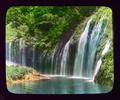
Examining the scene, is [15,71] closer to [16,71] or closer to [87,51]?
[16,71]

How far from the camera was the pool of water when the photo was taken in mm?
2137

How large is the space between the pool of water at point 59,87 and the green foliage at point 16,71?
0.05 m

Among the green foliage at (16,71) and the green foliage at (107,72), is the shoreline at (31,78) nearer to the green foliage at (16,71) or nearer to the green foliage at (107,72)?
the green foliage at (16,71)

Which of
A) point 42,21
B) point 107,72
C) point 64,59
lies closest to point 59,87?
point 64,59

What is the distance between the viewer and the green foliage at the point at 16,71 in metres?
2.13

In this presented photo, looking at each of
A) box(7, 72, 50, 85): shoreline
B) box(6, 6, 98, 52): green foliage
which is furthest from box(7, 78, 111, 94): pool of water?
box(6, 6, 98, 52): green foliage

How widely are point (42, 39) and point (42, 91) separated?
29cm

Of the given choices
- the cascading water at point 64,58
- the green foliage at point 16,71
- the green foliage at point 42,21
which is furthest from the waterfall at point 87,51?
the green foliage at point 16,71

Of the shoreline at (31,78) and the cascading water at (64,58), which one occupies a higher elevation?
the cascading water at (64,58)

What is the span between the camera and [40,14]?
2.18m

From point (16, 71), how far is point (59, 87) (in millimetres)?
246

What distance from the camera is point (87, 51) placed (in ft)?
7.13

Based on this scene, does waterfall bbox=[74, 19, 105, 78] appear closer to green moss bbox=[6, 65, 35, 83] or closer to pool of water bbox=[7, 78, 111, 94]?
pool of water bbox=[7, 78, 111, 94]
